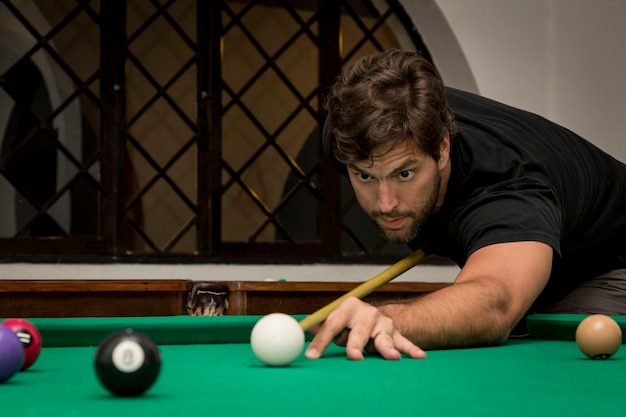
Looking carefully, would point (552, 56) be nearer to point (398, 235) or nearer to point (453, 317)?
point (398, 235)

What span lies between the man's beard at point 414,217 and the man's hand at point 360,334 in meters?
0.54

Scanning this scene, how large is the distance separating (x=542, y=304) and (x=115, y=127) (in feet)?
8.71

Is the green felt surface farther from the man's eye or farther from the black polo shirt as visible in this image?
the man's eye

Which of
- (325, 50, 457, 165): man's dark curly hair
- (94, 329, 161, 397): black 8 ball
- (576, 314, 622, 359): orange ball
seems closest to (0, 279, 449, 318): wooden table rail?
(325, 50, 457, 165): man's dark curly hair

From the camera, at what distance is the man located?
172 cm

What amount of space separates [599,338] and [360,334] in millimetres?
423

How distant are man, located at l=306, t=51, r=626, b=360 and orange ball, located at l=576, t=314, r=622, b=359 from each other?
212 millimetres

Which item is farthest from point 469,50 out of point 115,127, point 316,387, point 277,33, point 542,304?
point 316,387

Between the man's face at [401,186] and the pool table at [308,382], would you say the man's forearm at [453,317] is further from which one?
the man's face at [401,186]

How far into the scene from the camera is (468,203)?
2.13 meters

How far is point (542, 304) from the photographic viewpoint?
2.69 meters

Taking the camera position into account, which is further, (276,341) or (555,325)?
(555,325)

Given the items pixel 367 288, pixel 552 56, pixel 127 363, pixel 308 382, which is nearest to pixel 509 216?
pixel 367 288

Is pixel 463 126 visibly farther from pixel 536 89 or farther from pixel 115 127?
pixel 536 89
